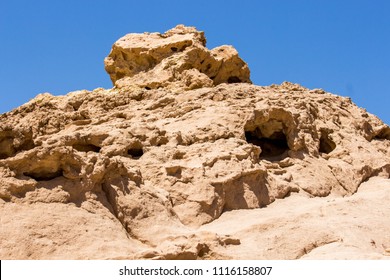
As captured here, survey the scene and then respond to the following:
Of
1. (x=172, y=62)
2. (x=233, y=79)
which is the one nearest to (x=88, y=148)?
(x=172, y=62)

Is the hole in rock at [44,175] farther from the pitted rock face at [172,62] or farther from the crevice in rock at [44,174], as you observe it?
the pitted rock face at [172,62]

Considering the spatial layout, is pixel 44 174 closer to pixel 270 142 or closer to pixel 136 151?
pixel 136 151

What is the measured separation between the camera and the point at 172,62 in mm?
16344

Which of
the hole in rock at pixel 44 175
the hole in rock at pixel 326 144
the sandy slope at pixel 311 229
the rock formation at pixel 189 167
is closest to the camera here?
the rock formation at pixel 189 167

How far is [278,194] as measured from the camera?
35.5 ft

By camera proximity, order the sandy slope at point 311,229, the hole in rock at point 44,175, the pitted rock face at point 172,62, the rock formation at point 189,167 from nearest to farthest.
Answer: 1. the rock formation at point 189,167
2. the sandy slope at point 311,229
3. the hole in rock at point 44,175
4. the pitted rock face at point 172,62

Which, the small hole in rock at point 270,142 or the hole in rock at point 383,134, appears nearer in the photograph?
the small hole in rock at point 270,142

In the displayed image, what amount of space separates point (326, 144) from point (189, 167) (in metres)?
4.81

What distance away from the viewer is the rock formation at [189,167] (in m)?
7.28

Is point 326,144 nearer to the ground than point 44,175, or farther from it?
farther from it

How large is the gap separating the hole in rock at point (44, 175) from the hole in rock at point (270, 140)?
228 inches

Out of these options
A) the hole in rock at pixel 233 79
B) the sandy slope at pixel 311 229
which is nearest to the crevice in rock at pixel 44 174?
the sandy slope at pixel 311 229

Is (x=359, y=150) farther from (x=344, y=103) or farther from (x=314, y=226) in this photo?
(x=314, y=226)

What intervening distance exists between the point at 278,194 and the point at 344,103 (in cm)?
599
